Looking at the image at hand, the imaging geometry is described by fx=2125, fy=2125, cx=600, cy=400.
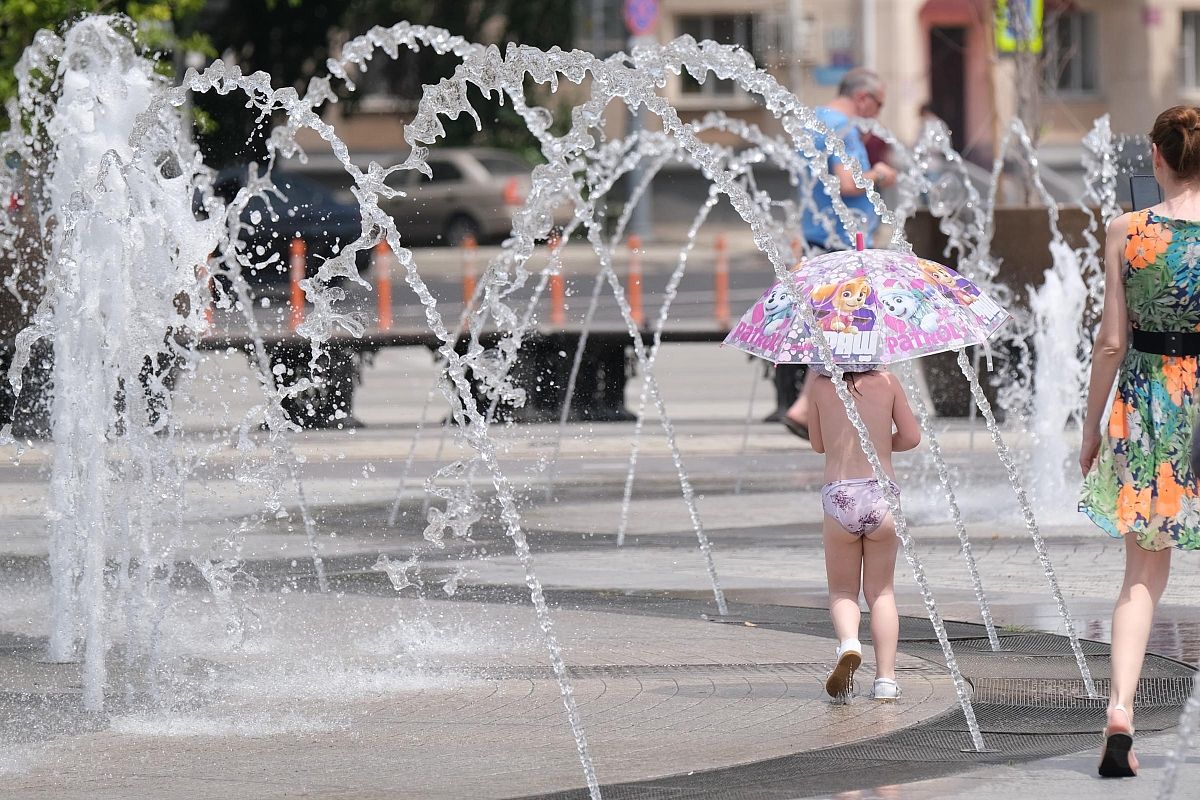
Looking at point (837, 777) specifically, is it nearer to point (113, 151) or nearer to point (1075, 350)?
point (113, 151)

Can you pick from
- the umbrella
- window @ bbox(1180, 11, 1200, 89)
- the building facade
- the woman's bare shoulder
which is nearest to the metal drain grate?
the umbrella

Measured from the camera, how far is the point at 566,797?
4.95 m

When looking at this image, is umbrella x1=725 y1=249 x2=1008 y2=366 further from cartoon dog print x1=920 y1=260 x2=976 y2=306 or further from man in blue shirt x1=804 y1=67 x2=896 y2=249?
man in blue shirt x1=804 y1=67 x2=896 y2=249

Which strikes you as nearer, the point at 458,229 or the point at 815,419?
the point at 815,419

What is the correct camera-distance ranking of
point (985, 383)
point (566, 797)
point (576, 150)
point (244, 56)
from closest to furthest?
point (566, 797), point (576, 150), point (985, 383), point (244, 56)

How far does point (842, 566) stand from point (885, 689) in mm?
370

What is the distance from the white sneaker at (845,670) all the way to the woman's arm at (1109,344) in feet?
3.11

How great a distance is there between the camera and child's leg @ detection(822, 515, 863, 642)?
6.06 meters

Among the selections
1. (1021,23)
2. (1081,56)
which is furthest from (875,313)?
(1081,56)

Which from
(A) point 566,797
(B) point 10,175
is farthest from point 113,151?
(B) point 10,175

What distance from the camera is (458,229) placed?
123 feet

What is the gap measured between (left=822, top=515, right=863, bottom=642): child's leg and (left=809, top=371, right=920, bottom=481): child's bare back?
0.16 metres

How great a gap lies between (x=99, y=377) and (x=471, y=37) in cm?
3135

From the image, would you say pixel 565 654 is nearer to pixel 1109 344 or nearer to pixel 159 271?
pixel 159 271
